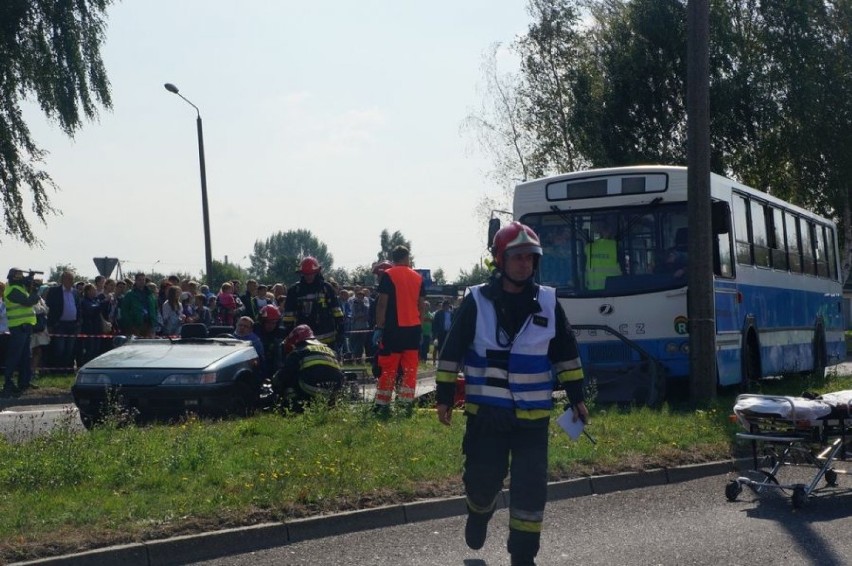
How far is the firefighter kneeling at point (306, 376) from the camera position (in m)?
13.7

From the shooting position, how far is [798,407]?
30.5 ft

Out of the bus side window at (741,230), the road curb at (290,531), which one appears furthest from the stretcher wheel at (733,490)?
the bus side window at (741,230)

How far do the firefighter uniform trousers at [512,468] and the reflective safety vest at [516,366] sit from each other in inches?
2.7

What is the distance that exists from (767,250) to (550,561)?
40.8ft

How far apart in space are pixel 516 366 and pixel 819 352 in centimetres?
1698

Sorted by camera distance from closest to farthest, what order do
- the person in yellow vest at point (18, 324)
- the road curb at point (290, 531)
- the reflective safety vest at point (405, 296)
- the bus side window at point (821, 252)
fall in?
the road curb at point (290, 531), the reflective safety vest at point (405, 296), the person in yellow vest at point (18, 324), the bus side window at point (821, 252)

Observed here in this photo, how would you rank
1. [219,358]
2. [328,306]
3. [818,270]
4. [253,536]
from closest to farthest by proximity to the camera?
[253,536], [219,358], [328,306], [818,270]

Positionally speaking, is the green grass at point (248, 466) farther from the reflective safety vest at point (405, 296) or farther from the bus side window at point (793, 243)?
the bus side window at point (793, 243)

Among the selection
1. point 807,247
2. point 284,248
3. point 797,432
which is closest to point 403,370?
point 797,432

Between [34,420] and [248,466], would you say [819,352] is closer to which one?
[34,420]

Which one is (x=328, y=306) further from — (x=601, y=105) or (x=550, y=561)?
(x=601, y=105)

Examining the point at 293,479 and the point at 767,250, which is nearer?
the point at 293,479

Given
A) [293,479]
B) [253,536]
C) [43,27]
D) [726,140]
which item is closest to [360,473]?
[293,479]

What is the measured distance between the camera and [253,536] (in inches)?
319
